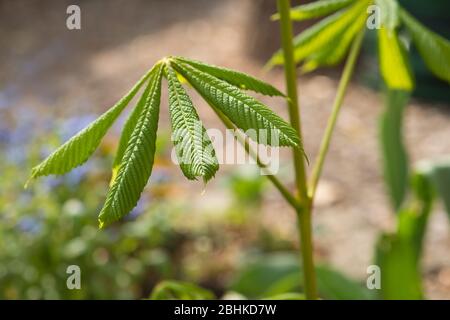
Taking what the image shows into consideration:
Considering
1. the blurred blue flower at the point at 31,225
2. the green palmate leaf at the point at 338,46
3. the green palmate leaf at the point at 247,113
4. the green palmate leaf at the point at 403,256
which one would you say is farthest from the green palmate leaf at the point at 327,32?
the blurred blue flower at the point at 31,225

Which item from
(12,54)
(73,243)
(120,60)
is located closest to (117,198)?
(73,243)

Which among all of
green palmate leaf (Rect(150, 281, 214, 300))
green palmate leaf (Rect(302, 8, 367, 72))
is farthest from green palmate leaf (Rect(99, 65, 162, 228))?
green palmate leaf (Rect(302, 8, 367, 72))

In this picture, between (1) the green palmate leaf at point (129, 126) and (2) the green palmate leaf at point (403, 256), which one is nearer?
(1) the green palmate leaf at point (129, 126)

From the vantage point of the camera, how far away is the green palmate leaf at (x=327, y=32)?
3.08 ft

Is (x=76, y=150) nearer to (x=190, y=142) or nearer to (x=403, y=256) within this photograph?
(x=190, y=142)

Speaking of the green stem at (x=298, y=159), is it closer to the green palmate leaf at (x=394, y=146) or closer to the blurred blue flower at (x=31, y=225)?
the green palmate leaf at (x=394, y=146)

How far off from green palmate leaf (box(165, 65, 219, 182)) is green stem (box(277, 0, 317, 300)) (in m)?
0.11

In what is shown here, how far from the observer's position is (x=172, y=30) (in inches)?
197

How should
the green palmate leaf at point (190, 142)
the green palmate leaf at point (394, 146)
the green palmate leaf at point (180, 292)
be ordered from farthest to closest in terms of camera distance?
the green palmate leaf at point (394, 146)
the green palmate leaf at point (180, 292)
the green palmate leaf at point (190, 142)

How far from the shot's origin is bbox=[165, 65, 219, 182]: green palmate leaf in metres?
0.57

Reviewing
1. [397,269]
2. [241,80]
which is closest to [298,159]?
[241,80]

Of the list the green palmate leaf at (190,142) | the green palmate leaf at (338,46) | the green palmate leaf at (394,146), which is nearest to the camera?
the green palmate leaf at (190,142)

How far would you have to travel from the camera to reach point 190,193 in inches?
116

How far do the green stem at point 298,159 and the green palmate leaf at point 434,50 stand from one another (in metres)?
0.19
